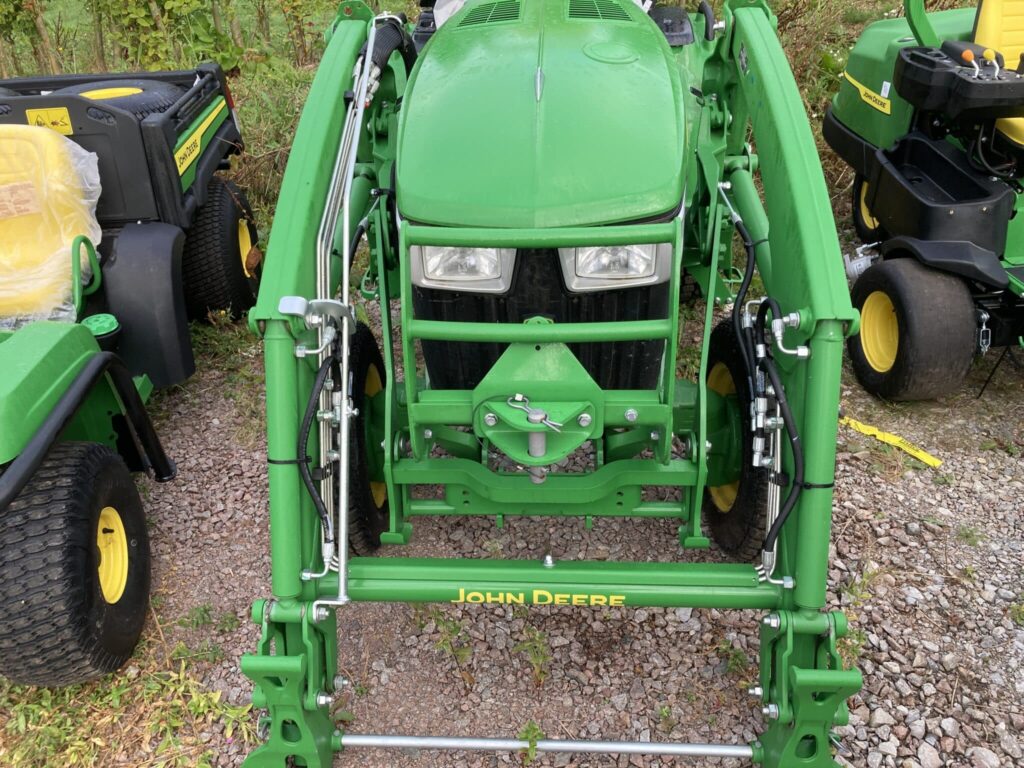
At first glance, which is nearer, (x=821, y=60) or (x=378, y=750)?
(x=378, y=750)

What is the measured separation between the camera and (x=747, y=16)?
2836 mm

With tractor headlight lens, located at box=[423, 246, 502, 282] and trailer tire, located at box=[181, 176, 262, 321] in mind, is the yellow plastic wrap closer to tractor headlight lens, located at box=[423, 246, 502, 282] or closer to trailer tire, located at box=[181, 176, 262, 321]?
trailer tire, located at box=[181, 176, 262, 321]

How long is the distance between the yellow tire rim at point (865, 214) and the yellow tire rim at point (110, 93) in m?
3.87

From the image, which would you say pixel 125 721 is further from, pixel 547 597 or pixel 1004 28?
pixel 1004 28

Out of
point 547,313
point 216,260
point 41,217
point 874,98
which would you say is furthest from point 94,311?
point 874,98

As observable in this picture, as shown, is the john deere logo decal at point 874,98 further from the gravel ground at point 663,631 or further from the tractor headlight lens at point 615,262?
the tractor headlight lens at point 615,262

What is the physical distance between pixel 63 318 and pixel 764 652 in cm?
281

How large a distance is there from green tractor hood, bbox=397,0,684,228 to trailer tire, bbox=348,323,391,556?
→ 0.73m

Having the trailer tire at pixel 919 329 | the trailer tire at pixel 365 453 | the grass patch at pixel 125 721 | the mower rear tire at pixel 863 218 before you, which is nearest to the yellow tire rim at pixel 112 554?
the grass patch at pixel 125 721

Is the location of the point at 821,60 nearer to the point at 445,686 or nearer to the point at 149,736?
the point at 445,686

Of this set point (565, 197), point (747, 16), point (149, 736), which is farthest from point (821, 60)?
point (149, 736)

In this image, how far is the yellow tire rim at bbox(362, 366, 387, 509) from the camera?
3004mm

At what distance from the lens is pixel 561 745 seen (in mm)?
2195

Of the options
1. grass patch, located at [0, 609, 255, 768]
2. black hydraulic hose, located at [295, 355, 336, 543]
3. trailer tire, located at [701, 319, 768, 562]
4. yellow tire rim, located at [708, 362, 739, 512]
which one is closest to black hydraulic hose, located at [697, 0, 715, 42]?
trailer tire, located at [701, 319, 768, 562]
